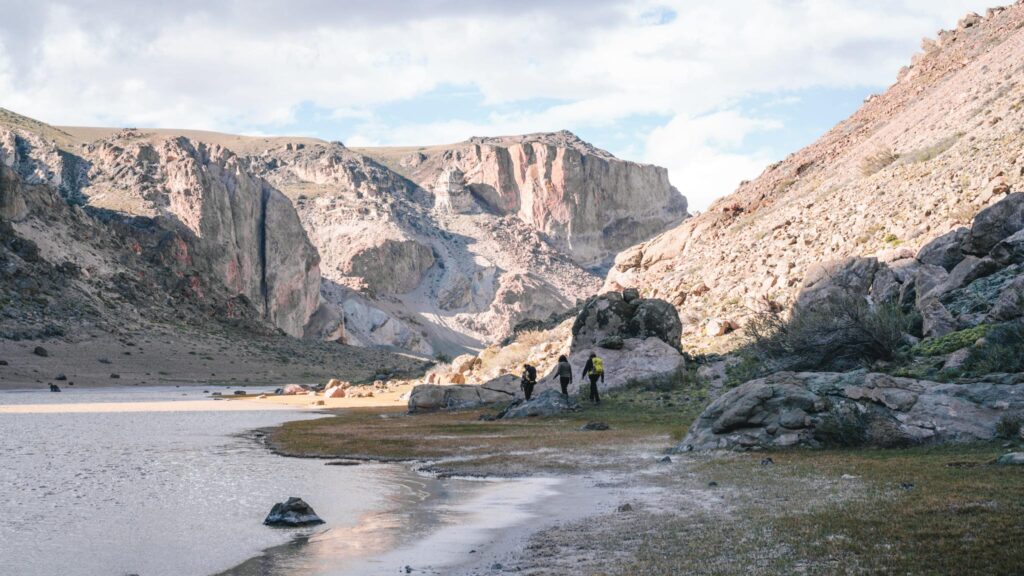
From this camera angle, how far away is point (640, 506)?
1050 centimetres

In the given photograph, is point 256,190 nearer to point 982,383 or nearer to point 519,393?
point 519,393

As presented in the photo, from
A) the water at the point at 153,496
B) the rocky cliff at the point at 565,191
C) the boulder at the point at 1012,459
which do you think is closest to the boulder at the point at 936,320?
the boulder at the point at 1012,459

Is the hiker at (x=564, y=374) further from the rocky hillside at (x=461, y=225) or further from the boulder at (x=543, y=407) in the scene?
the rocky hillside at (x=461, y=225)

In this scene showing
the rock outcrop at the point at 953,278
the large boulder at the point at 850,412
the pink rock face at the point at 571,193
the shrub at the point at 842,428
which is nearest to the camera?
the large boulder at the point at 850,412

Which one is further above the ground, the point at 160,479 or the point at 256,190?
the point at 256,190

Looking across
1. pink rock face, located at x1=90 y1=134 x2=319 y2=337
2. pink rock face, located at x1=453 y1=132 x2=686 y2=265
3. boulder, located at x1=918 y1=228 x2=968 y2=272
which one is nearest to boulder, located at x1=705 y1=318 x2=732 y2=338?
boulder, located at x1=918 y1=228 x2=968 y2=272

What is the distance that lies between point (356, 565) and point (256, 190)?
11435 cm

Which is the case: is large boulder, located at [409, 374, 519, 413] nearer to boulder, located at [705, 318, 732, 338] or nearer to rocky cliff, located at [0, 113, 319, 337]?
boulder, located at [705, 318, 732, 338]

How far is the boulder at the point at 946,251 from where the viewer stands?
71.7 feet

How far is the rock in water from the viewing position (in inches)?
425

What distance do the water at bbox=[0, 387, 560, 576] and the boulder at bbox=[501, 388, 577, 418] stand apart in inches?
311

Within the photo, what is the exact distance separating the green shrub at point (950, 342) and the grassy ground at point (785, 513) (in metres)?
4.53

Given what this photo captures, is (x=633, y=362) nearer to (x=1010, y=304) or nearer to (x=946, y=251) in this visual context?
(x=946, y=251)

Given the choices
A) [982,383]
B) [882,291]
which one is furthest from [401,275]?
[982,383]
